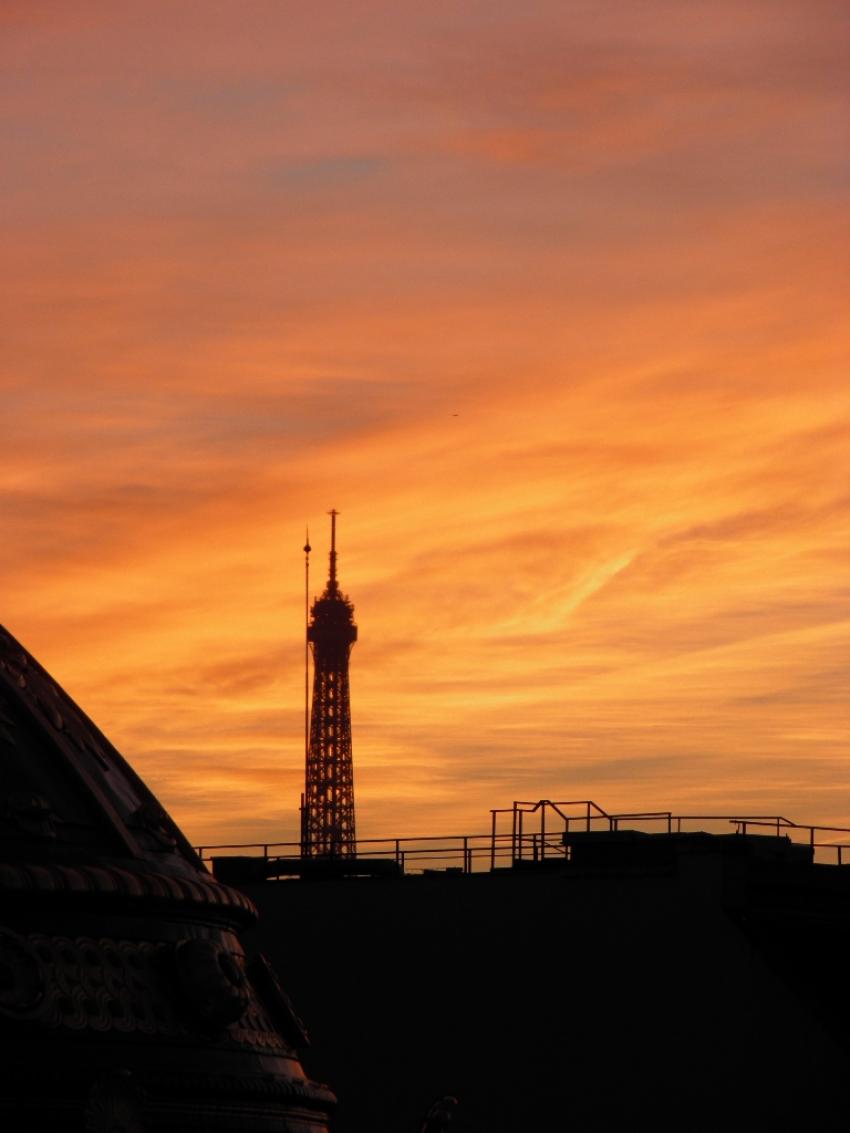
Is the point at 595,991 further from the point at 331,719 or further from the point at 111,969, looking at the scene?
the point at 331,719

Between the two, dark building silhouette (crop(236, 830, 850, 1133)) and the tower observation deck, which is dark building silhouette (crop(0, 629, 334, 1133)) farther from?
the tower observation deck

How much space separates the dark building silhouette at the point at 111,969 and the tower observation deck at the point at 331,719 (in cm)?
10424

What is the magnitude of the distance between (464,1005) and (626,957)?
356cm

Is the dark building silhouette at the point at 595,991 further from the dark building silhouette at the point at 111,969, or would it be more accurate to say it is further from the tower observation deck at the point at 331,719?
the tower observation deck at the point at 331,719

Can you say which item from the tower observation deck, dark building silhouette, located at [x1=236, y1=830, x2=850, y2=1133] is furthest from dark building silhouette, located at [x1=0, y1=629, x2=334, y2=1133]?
the tower observation deck

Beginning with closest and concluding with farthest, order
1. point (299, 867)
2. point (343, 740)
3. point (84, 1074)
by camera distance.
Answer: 1. point (84, 1074)
2. point (299, 867)
3. point (343, 740)

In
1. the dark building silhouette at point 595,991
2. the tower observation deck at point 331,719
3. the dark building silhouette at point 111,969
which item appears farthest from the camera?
the tower observation deck at point 331,719

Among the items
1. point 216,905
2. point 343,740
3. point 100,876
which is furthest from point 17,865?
point 343,740

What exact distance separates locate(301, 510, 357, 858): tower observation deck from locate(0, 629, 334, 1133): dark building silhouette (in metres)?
104

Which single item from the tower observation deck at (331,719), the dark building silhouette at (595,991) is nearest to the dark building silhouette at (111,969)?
the dark building silhouette at (595,991)

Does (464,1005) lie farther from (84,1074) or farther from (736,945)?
(84,1074)

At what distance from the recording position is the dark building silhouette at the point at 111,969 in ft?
62.7

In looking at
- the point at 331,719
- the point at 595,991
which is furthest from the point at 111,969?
the point at 331,719

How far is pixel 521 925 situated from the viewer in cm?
4903
